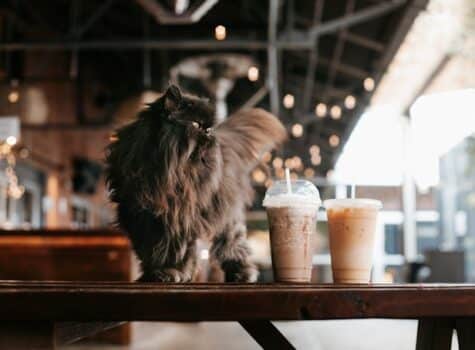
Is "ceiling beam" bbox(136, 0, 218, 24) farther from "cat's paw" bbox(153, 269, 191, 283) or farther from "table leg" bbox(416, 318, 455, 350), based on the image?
"table leg" bbox(416, 318, 455, 350)

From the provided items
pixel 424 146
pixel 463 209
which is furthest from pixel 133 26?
pixel 463 209

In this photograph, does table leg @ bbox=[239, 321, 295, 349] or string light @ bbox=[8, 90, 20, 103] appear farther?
string light @ bbox=[8, 90, 20, 103]

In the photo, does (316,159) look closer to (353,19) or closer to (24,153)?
(24,153)

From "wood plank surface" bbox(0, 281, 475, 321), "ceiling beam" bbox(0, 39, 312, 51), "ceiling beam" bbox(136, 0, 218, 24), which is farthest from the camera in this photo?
"ceiling beam" bbox(0, 39, 312, 51)

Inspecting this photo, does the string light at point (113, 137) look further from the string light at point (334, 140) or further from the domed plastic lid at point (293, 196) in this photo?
the string light at point (334, 140)

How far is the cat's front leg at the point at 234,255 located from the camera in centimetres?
207

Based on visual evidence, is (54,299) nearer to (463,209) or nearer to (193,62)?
(193,62)

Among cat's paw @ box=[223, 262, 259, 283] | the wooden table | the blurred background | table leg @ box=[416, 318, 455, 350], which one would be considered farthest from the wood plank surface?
the blurred background

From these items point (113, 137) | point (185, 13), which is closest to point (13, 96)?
point (185, 13)

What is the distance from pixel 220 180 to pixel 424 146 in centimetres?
851

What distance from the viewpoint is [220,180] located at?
1913 mm

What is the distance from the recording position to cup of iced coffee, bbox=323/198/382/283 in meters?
1.71

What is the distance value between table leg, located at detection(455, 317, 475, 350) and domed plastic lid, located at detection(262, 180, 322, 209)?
0.42 metres

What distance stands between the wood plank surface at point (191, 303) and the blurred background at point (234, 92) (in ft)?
9.46
